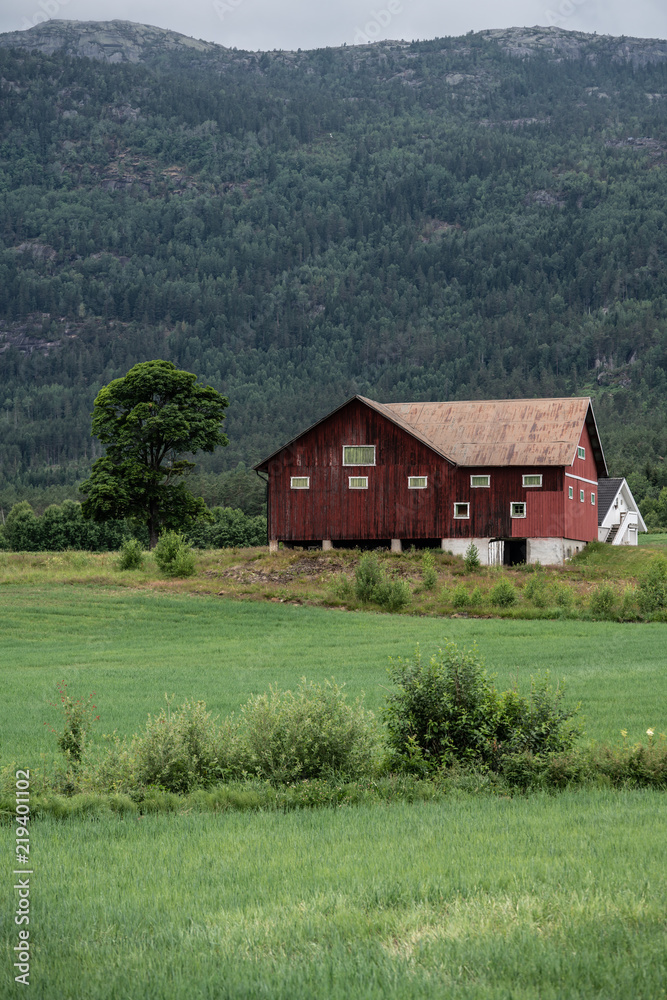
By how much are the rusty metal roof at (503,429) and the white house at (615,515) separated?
45.6 feet

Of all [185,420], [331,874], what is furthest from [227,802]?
[185,420]

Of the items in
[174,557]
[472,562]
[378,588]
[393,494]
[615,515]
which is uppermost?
[393,494]

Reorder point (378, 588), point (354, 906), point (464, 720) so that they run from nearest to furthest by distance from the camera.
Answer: point (354, 906) → point (464, 720) → point (378, 588)

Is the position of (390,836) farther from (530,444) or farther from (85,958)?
(530,444)

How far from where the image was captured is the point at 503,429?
196 feet

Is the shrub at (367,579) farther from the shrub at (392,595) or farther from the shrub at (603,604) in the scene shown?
the shrub at (603,604)

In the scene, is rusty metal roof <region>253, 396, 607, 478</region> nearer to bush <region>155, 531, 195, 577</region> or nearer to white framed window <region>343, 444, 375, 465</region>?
white framed window <region>343, 444, 375, 465</region>

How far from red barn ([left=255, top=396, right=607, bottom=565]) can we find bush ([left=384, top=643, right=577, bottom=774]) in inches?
1727

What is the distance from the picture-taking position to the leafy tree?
65.2 m

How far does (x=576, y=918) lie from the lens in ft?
23.1

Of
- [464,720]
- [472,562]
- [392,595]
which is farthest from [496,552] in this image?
[464,720]

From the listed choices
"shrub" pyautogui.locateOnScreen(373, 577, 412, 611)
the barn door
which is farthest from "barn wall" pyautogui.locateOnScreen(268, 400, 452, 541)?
"shrub" pyautogui.locateOnScreen(373, 577, 412, 611)

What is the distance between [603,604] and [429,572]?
10.1 metres

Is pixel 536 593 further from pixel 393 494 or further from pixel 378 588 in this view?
pixel 393 494
